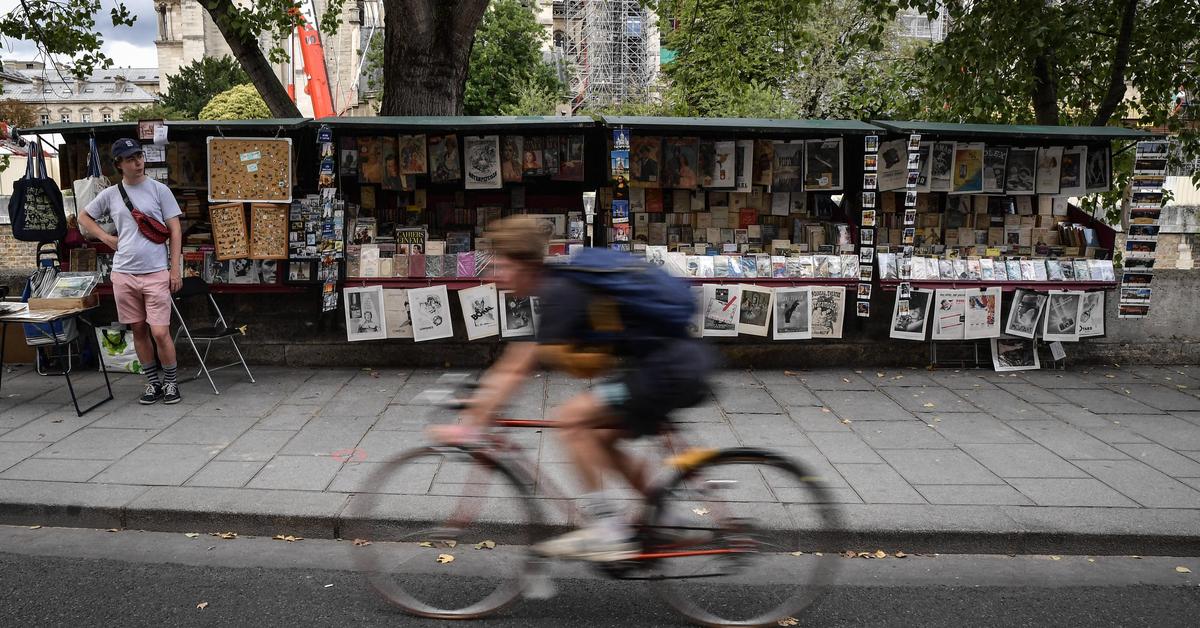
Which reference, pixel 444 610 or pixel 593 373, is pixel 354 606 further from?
pixel 593 373

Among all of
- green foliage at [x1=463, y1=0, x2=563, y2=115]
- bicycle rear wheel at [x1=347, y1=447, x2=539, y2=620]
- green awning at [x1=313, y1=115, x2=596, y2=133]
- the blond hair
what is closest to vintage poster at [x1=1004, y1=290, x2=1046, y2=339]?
green awning at [x1=313, y1=115, x2=596, y2=133]

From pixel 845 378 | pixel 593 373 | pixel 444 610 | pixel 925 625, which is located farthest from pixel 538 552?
pixel 845 378

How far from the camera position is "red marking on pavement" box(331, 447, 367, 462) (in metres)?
5.50

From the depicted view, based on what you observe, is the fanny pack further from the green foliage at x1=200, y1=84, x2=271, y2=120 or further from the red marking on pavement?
the green foliage at x1=200, y1=84, x2=271, y2=120

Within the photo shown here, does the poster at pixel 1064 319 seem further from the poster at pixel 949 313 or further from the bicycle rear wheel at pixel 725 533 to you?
the bicycle rear wheel at pixel 725 533

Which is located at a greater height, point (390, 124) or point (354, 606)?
point (390, 124)

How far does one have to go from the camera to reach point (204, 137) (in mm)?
8102

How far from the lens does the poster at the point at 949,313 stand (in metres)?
8.21

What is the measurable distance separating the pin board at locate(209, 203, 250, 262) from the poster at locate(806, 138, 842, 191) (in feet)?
18.0

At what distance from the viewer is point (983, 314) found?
827cm

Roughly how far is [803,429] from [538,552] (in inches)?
134

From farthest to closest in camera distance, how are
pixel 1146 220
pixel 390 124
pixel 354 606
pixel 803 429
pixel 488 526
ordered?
pixel 1146 220
pixel 390 124
pixel 803 429
pixel 488 526
pixel 354 606

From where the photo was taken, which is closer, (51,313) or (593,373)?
(593,373)

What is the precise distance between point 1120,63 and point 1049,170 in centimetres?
234
